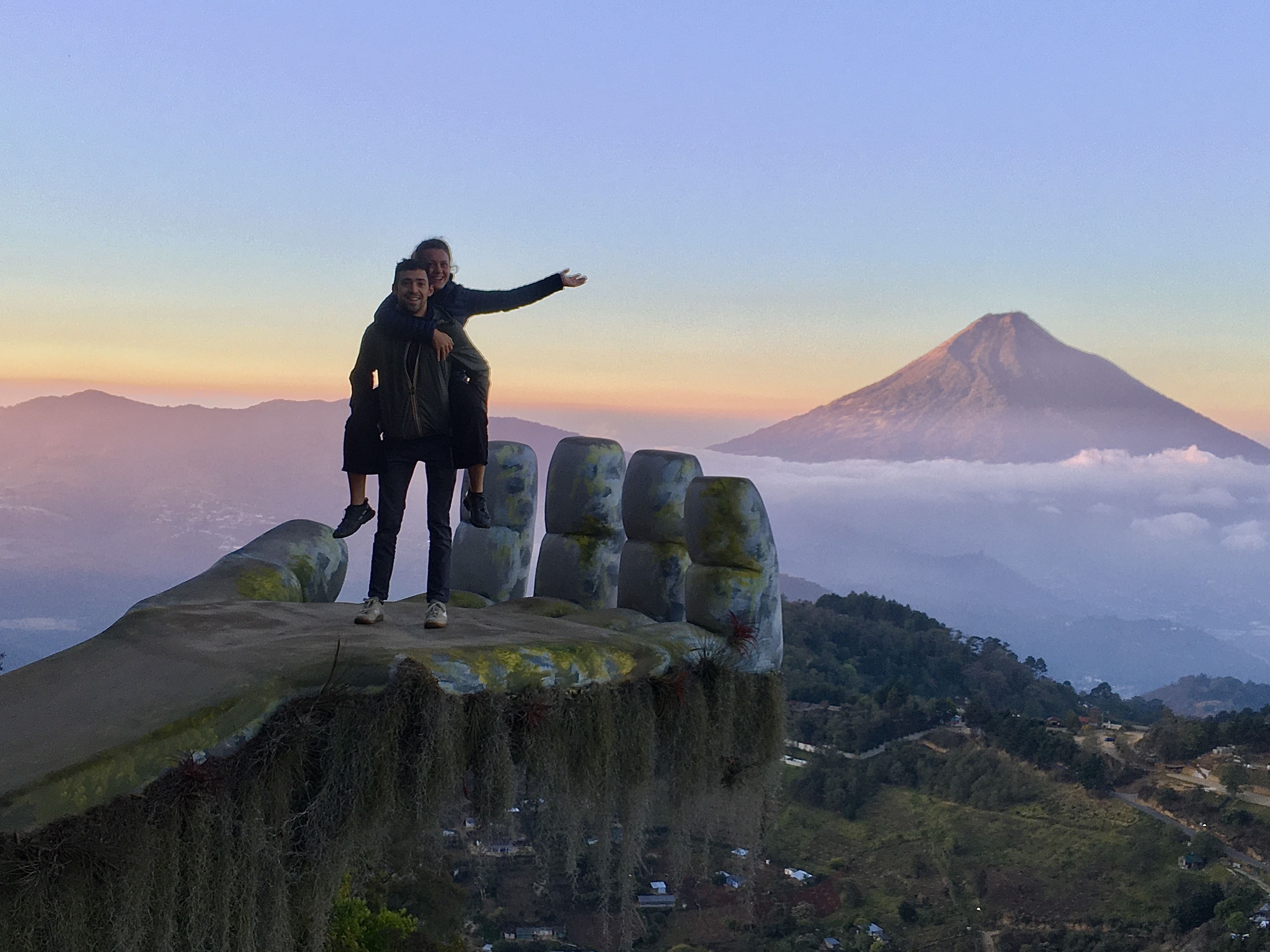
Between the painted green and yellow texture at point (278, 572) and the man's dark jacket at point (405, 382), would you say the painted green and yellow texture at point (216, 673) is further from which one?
the man's dark jacket at point (405, 382)

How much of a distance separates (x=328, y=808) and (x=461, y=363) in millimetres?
2891

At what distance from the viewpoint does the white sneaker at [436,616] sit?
24.9ft

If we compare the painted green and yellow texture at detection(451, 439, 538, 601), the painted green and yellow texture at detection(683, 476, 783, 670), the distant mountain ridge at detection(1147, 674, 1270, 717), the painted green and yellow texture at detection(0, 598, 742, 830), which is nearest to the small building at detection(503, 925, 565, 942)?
the painted green and yellow texture at detection(451, 439, 538, 601)

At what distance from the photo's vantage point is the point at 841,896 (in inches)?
1885

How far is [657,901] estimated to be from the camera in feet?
161

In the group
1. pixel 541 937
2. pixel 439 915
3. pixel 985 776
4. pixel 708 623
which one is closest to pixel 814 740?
pixel 985 776

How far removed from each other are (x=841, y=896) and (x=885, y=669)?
1231 inches

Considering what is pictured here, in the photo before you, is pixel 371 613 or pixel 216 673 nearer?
pixel 216 673

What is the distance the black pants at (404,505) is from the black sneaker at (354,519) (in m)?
0.36

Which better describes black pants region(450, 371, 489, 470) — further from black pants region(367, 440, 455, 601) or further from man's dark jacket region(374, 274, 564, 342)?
man's dark jacket region(374, 274, 564, 342)

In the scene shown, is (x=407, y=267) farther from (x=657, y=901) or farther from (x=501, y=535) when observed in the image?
(x=657, y=901)

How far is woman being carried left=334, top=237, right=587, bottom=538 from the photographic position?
7512 millimetres

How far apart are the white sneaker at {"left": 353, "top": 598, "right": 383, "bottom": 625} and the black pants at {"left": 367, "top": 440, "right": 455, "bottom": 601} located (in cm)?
5

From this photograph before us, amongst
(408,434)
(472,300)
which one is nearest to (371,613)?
(408,434)
